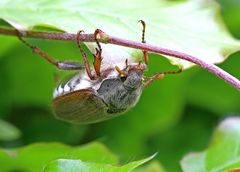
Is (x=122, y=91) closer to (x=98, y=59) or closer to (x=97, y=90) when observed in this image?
(x=97, y=90)

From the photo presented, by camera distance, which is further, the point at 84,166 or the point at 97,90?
the point at 97,90

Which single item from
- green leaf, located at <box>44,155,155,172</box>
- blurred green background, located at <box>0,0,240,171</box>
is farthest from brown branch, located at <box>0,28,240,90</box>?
blurred green background, located at <box>0,0,240,171</box>

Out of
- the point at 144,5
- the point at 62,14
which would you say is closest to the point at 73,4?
the point at 62,14

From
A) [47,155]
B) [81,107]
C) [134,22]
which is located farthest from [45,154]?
[134,22]

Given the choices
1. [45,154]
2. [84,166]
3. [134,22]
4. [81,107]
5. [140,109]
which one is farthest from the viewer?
[140,109]

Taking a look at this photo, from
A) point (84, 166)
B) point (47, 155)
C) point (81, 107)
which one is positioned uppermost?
point (84, 166)

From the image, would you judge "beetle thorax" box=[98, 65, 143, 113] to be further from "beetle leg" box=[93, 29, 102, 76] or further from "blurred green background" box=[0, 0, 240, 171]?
"blurred green background" box=[0, 0, 240, 171]
